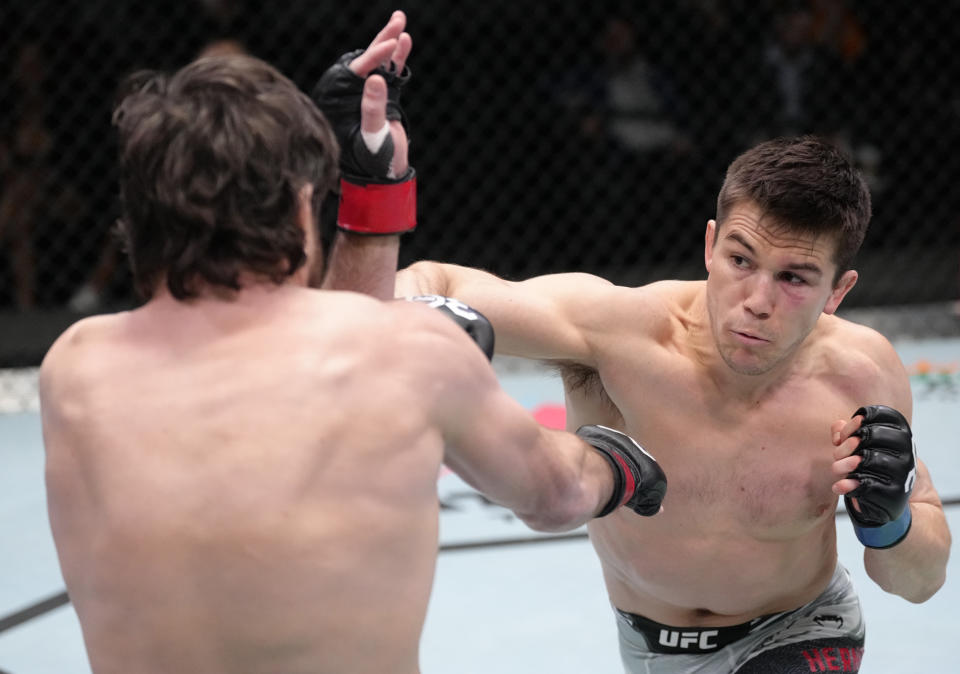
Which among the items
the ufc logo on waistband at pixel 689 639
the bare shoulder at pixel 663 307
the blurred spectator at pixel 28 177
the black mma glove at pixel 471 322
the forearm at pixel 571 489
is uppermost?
the black mma glove at pixel 471 322

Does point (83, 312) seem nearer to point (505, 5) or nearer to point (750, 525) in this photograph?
point (505, 5)

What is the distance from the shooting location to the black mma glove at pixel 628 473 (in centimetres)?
148

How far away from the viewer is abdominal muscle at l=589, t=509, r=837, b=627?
6.52 feet

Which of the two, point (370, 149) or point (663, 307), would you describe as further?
point (663, 307)

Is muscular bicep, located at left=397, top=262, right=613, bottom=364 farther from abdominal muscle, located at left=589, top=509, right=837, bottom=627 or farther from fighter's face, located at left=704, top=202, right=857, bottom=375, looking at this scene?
abdominal muscle, located at left=589, top=509, right=837, bottom=627

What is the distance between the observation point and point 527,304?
6.23 feet

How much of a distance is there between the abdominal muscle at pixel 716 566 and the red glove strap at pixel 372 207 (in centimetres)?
75

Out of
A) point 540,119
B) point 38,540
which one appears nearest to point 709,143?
point 540,119

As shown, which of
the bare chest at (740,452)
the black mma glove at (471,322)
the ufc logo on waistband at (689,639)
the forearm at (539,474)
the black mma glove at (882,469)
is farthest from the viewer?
the ufc logo on waistband at (689,639)

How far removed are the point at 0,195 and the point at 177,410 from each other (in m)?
4.31

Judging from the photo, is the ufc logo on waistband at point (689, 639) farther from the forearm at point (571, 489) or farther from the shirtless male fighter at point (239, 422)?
the shirtless male fighter at point (239, 422)

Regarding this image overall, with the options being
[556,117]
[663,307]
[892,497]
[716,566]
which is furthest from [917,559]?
[556,117]

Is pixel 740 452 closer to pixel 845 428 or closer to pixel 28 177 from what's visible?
pixel 845 428

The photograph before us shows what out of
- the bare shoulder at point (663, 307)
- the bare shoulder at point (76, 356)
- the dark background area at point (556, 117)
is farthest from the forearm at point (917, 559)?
the dark background area at point (556, 117)
